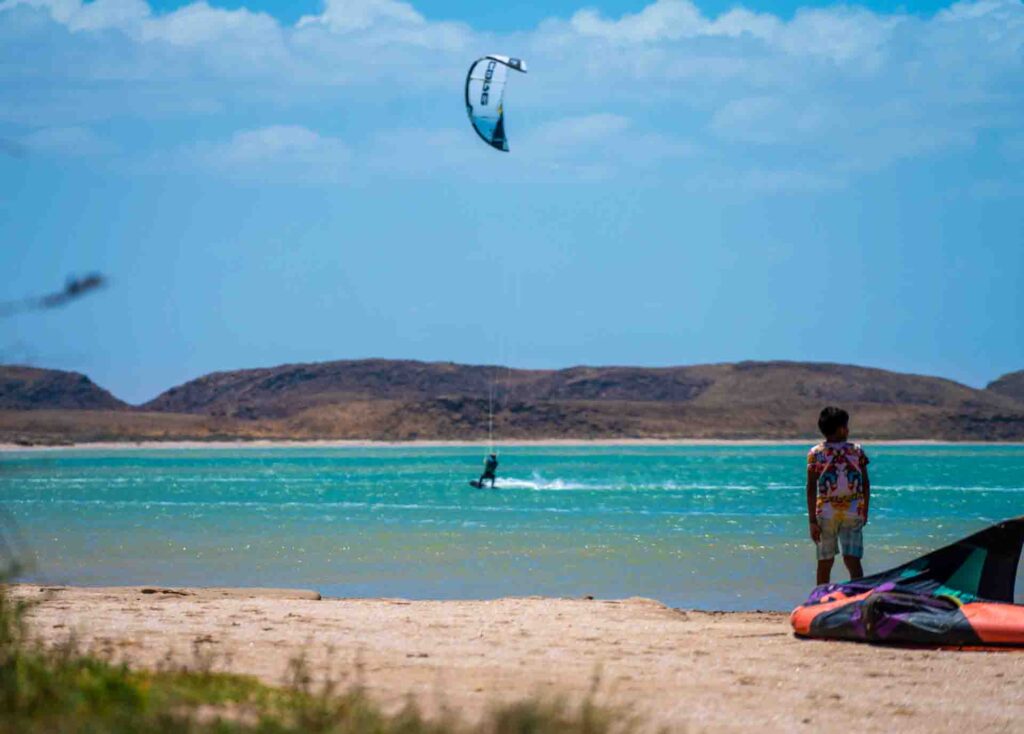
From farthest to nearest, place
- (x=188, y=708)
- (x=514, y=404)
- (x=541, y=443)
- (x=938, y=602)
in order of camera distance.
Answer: (x=514, y=404)
(x=541, y=443)
(x=938, y=602)
(x=188, y=708)

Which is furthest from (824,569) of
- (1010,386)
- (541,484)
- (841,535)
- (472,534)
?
(1010,386)

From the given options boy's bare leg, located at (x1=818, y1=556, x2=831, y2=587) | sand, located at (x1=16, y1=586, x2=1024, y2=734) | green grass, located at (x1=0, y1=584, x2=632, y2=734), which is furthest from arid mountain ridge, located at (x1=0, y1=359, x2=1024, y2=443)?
green grass, located at (x1=0, y1=584, x2=632, y2=734)

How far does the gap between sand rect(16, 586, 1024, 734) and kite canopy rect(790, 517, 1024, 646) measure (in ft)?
0.52

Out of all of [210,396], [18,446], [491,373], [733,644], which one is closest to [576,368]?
[491,373]

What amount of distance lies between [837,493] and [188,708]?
5247 mm

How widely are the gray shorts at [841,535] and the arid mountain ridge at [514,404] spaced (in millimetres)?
66325

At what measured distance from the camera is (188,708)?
4.46 m

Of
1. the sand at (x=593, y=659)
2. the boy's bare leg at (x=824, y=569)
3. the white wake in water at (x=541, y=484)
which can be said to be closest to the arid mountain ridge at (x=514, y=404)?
the white wake in water at (x=541, y=484)

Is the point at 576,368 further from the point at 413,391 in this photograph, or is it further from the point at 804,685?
the point at 804,685

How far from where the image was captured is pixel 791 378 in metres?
148

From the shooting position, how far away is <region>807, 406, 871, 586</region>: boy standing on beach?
866cm

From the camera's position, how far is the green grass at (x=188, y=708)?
3965 millimetres

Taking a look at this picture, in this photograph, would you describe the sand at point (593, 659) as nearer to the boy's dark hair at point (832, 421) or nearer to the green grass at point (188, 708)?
the green grass at point (188, 708)

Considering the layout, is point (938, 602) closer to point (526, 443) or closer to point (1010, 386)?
point (526, 443)
